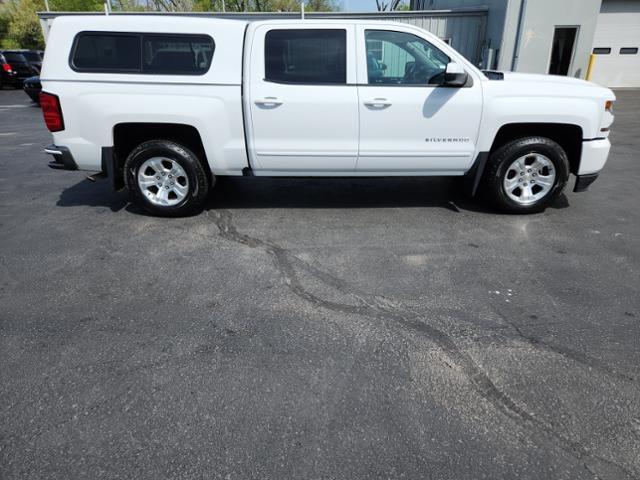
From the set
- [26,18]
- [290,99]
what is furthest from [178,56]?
[26,18]

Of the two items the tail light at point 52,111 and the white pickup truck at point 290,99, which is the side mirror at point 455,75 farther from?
the tail light at point 52,111

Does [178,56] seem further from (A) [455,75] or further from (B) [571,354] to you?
(B) [571,354]

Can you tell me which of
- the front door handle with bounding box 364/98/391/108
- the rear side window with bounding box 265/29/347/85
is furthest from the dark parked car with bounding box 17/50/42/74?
the front door handle with bounding box 364/98/391/108

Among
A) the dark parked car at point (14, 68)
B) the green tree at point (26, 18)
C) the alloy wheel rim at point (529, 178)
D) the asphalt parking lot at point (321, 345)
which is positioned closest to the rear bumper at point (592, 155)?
the alloy wheel rim at point (529, 178)

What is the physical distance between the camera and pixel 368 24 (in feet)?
15.4

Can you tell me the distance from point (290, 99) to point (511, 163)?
2505 mm

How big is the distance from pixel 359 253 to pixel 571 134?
2.84 meters

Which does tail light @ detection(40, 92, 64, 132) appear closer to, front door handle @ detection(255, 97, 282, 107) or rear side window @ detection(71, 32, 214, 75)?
rear side window @ detection(71, 32, 214, 75)

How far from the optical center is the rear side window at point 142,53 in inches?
182

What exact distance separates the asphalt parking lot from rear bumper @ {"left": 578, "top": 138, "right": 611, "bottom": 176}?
57 cm

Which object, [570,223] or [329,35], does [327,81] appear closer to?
[329,35]

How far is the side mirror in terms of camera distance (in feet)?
14.6

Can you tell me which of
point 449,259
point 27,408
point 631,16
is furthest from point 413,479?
point 631,16

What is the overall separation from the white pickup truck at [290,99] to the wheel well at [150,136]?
0.09ft
